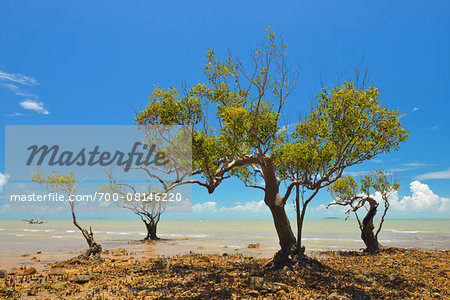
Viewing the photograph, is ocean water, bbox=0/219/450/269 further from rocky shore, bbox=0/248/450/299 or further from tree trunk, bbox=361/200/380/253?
tree trunk, bbox=361/200/380/253

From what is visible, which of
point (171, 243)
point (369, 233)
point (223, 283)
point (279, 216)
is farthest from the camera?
point (171, 243)

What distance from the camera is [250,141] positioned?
52.9 ft

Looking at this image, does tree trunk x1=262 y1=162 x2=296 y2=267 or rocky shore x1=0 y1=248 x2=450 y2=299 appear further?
tree trunk x1=262 y1=162 x2=296 y2=267

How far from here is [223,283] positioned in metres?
13.9

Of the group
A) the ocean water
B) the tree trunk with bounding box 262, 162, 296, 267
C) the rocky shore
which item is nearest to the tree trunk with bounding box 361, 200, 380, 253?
the ocean water

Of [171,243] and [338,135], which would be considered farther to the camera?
[171,243]

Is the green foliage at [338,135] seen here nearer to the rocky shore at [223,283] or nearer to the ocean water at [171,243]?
the rocky shore at [223,283]

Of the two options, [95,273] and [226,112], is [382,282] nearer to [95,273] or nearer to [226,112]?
[226,112]

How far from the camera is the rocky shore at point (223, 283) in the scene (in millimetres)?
12615

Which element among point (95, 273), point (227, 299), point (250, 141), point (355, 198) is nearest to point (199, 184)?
point (250, 141)

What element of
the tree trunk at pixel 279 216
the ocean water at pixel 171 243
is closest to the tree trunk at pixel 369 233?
the ocean water at pixel 171 243

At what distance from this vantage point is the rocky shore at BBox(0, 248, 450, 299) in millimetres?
12615

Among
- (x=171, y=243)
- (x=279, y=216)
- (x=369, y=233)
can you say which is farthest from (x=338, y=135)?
(x=171, y=243)

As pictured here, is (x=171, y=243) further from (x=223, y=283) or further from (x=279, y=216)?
(x=223, y=283)
